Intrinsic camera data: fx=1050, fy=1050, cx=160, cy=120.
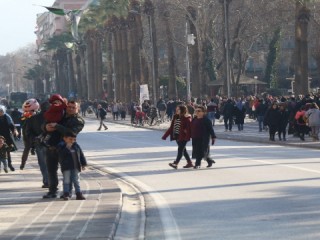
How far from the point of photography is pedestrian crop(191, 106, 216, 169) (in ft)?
84.0

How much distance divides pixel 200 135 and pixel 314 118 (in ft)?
45.6

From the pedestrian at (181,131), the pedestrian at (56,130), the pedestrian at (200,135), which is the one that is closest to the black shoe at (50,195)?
the pedestrian at (56,130)

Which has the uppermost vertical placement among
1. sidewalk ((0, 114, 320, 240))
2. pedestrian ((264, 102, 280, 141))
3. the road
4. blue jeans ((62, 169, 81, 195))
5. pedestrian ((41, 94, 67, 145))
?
pedestrian ((41, 94, 67, 145))

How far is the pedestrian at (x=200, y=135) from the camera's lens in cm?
2561

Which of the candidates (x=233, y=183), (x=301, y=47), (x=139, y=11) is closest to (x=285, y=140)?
(x=301, y=47)

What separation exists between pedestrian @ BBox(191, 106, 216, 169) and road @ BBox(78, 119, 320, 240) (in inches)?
17.9

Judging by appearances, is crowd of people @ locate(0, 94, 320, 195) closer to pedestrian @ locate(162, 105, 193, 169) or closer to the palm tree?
pedestrian @ locate(162, 105, 193, 169)

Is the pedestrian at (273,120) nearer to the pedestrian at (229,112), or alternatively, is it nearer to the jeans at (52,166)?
the pedestrian at (229,112)

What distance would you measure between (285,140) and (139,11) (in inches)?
1741

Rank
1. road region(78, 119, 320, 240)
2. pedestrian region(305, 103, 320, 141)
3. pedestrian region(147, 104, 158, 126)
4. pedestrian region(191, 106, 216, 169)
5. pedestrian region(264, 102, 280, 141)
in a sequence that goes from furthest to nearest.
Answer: pedestrian region(147, 104, 158, 126) → pedestrian region(264, 102, 280, 141) → pedestrian region(305, 103, 320, 141) → pedestrian region(191, 106, 216, 169) → road region(78, 119, 320, 240)

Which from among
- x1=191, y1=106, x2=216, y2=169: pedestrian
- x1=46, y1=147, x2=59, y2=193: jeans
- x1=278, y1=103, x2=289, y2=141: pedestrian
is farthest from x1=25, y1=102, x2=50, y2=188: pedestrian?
x1=278, y1=103, x2=289, y2=141: pedestrian

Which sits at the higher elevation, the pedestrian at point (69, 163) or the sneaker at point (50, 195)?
the pedestrian at point (69, 163)

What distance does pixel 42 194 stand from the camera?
1906 centimetres

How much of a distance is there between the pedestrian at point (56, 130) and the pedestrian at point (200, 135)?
7.99 metres
